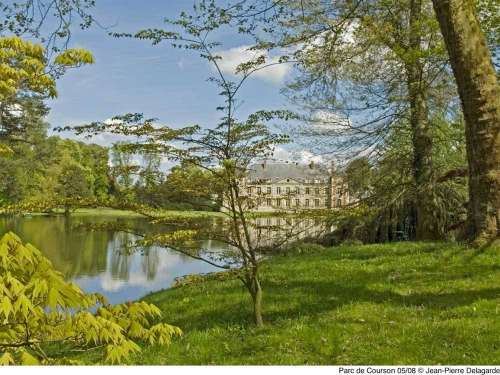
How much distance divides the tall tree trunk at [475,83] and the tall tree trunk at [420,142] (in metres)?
5.94

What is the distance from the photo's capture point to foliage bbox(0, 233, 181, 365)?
2.60m

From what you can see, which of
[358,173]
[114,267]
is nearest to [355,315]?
[358,173]

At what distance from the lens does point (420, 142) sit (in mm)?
14977

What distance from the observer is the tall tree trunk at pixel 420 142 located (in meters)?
14.6

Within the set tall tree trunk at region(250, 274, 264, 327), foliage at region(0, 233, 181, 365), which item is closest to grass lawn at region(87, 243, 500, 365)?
tall tree trunk at region(250, 274, 264, 327)

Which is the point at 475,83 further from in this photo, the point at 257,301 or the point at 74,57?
the point at 74,57

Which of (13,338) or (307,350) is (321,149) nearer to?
(307,350)

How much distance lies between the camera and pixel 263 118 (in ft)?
21.9

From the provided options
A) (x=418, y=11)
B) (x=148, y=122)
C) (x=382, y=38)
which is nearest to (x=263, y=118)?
(x=148, y=122)

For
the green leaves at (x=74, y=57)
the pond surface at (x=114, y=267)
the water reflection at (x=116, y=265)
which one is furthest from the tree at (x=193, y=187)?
the pond surface at (x=114, y=267)

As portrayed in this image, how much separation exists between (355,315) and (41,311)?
460 cm

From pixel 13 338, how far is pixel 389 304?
5.19m

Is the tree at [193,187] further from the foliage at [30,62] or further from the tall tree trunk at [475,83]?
the tall tree trunk at [475,83]

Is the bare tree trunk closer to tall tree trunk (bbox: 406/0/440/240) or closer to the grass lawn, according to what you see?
the grass lawn
